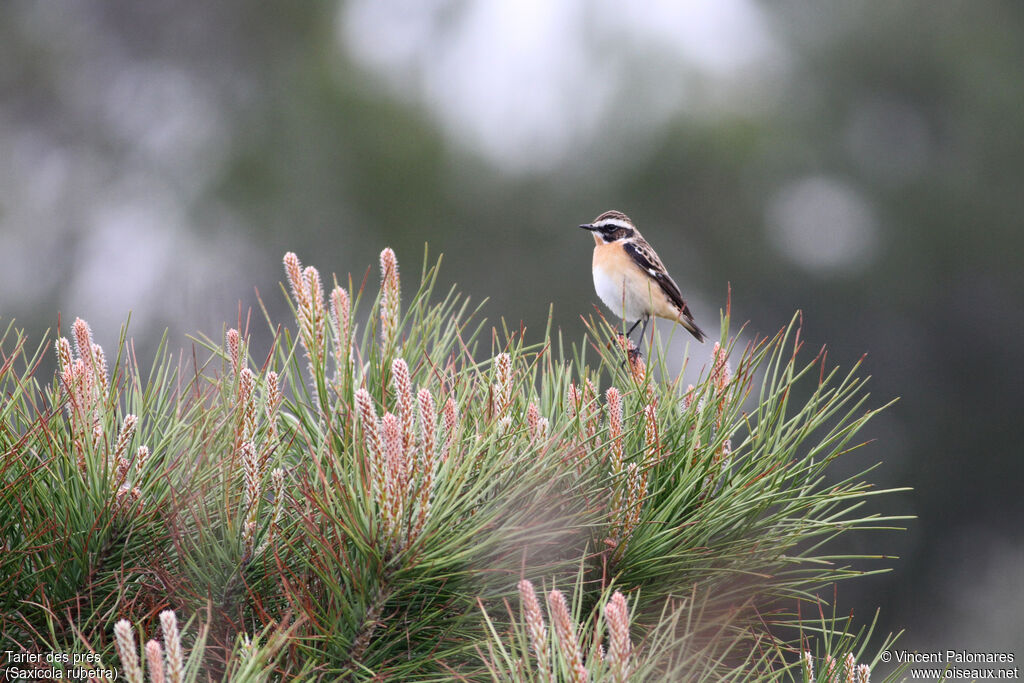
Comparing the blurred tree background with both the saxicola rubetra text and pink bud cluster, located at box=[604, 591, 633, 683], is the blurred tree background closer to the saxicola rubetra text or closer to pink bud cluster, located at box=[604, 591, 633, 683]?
the saxicola rubetra text

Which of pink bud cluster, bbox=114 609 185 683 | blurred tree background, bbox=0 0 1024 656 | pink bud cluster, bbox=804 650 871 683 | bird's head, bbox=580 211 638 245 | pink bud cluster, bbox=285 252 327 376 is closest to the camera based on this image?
pink bud cluster, bbox=114 609 185 683

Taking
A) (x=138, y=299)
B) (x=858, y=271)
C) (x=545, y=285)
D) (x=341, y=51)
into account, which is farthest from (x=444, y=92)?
(x=858, y=271)

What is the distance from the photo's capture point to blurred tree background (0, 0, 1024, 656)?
417 inches

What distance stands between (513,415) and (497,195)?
9.86 meters

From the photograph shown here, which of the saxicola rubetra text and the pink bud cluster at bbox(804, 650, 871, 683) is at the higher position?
the saxicola rubetra text

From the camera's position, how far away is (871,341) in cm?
1105

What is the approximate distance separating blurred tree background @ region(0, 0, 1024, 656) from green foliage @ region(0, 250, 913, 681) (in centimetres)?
876

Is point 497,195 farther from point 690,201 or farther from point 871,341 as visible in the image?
point 871,341

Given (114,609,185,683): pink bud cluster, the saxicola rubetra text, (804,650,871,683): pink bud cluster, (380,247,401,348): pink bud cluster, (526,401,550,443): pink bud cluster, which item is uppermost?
(380,247,401,348): pink bud cluster

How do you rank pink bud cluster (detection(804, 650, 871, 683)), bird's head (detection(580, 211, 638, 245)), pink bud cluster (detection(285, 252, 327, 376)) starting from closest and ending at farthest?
1. pink bud cluster (detection(804, 650, 871, 683))
2. pink bud cluster (detection(285, 252, 327, 376))
3. bird's head (detection(580, 211, 638, 245))

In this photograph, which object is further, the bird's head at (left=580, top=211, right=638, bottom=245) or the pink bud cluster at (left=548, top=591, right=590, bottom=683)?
the bird's head at (left=580, top=211, right=638, bottom=245)

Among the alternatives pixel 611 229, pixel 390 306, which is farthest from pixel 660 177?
pixel 390 306

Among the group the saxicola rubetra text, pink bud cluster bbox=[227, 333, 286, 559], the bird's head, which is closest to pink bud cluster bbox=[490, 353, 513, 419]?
pink bud cluster bbox=[227, 333, 286, 559]

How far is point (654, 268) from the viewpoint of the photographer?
3.67 metres
